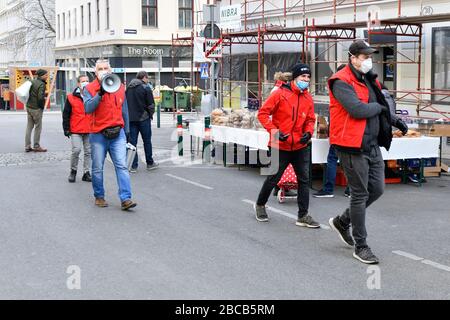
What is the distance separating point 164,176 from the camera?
12.6 metres

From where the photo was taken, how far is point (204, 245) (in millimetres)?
7312

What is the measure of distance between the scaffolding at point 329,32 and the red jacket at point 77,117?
666 centimetres

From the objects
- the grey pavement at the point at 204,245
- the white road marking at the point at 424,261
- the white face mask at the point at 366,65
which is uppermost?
the white face mask at the point at 366,65

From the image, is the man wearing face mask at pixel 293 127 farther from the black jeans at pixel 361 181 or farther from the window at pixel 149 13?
the window at pixel 149 13

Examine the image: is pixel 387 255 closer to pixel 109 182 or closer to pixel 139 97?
pixel 109 182

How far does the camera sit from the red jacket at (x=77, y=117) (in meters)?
11.5

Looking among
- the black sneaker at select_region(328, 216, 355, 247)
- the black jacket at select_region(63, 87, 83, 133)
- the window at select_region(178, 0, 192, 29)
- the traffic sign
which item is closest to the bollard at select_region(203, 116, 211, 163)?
the black jacket at select_region(63, 87, 83, 133)

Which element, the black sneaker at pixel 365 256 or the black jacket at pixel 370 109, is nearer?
the black jacket at pixel 370 109

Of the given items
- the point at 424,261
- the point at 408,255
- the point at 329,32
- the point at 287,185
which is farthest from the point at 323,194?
the point at 329,32

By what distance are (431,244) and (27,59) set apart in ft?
220

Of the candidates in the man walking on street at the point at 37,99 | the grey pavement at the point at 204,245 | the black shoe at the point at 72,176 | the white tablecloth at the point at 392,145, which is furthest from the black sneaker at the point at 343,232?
the man walking on street at the point at 37,99

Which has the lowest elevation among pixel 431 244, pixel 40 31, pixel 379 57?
pixel 431 244

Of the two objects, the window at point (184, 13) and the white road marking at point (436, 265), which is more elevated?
the window at point (184, 13)
